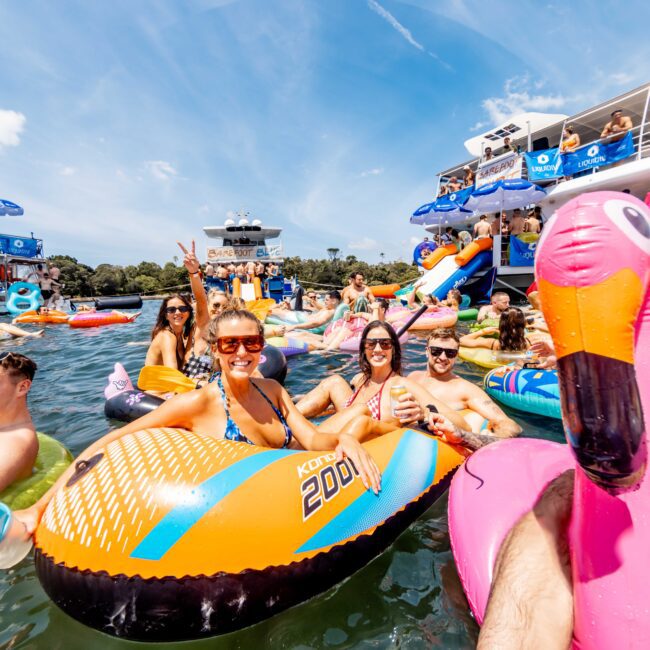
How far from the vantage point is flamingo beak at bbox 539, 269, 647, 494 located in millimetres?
888

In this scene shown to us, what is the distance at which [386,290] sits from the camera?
58.0 ft

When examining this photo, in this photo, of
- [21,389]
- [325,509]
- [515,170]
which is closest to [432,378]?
[325,509]

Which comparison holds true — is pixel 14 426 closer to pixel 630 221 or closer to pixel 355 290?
pixel 630 221

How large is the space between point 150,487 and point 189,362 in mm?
3092

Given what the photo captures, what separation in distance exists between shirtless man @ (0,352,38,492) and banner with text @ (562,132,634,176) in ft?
48.5

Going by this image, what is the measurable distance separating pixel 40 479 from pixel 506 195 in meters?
13.6

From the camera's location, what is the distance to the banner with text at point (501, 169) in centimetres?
1413

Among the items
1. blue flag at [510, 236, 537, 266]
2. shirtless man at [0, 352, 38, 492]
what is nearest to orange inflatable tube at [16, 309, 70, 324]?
shirtless man at [0, 352, 38, 492]

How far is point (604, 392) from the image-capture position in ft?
2.93

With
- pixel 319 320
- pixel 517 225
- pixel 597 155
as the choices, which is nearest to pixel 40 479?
pixel 319 320

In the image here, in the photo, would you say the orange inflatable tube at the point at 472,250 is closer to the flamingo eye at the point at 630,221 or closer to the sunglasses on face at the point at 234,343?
the sunglasses on face at the point at 234,343

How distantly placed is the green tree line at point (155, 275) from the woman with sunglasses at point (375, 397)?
37.3 metres

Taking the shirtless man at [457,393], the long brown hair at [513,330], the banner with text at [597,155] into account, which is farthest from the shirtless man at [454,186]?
the shirtless man at [457,393]

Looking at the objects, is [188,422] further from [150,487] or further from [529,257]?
[529,257]
